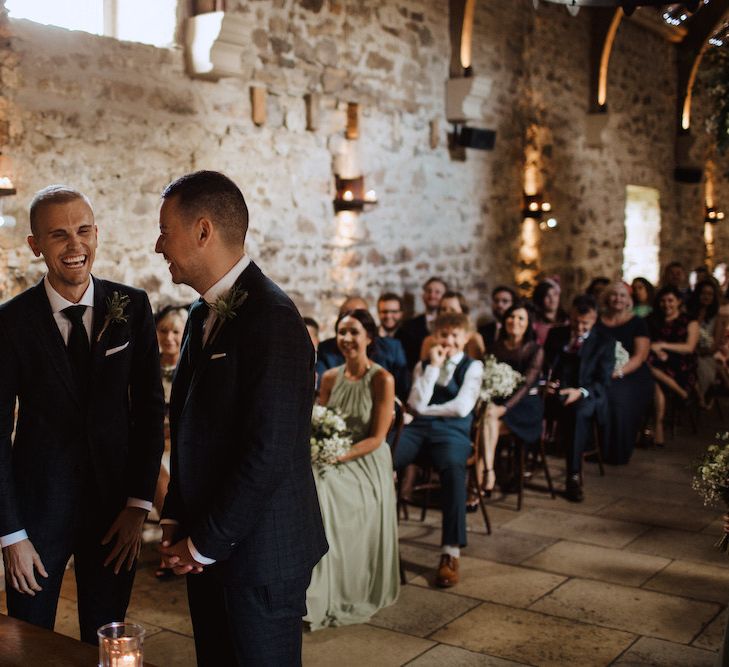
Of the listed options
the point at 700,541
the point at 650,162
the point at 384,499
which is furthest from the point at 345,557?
the point at 650,162

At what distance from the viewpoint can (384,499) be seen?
168 inches

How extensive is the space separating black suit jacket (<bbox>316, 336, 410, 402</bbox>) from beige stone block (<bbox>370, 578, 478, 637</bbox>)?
1.95m

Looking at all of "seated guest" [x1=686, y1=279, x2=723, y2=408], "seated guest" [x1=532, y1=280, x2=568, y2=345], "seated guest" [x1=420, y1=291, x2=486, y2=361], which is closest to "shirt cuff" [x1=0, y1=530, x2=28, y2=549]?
"seated guest" [x1=420, y1=291, x2=486, y2=361]

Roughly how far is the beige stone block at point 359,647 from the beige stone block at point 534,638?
173 mm

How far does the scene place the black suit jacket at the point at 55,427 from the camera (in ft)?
7.87

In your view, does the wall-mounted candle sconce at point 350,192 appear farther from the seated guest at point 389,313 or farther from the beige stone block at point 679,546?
the beige stone block at point 679,546

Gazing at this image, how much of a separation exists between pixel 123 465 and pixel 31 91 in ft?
11.1

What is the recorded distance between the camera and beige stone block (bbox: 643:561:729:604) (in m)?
4.40

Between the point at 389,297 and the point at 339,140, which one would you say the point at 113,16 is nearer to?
the point at 339,140

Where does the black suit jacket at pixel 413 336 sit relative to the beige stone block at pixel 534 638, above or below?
above

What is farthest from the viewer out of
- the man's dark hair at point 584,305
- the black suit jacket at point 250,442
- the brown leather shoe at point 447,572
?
the man's dark hair at point 584,305

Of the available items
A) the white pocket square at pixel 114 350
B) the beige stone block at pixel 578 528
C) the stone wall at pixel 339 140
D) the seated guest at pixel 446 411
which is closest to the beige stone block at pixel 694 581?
the beige stone block at pixel 578 528

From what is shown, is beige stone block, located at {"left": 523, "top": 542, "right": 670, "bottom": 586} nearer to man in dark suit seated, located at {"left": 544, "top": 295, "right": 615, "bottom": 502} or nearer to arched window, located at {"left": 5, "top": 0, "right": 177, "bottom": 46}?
man in dark suit seated, located at {"left": 544, "top": 295, "right": 615, "bottom": 502}

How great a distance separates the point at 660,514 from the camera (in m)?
5.80
